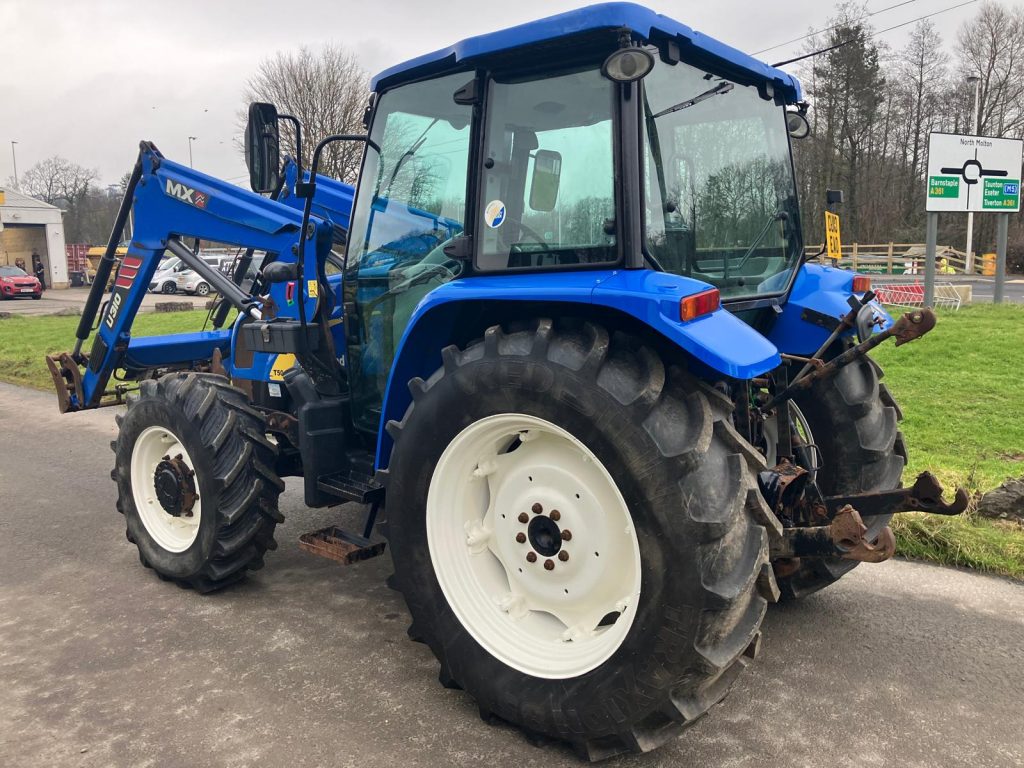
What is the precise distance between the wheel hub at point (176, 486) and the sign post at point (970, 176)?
11628 millimetres

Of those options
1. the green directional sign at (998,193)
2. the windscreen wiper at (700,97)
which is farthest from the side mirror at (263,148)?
the green directional sign at (998,193)

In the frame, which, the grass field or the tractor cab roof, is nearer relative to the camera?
the tractor cab roof

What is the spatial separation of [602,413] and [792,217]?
1986 millimetres

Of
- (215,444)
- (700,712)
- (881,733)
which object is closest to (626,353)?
(700,712)

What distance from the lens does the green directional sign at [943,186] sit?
12.6 metres

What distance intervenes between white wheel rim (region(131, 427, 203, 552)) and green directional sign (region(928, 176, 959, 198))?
12095mm

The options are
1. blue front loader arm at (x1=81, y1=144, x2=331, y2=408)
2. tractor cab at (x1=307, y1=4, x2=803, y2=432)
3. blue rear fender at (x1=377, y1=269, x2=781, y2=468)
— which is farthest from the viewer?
blue front loader arm at (x1=81, y1=144, x2=331, y2=408)

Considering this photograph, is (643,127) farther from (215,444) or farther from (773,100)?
(215,444)

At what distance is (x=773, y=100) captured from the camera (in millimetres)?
3758

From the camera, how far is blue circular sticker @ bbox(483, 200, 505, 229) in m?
3.12

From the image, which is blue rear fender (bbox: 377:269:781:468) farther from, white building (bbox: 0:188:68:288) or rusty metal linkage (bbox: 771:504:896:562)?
→ white building (bbox: 0:188:68:288)

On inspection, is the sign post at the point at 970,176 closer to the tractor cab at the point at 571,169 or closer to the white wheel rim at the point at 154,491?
the tractor cab at the point at 571,169

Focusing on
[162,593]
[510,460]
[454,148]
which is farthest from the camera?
[162,593]

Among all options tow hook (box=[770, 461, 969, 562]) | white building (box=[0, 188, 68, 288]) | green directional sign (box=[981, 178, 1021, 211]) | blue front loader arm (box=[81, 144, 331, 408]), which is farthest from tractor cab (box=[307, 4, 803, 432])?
white building (box=[0, 188, 68, 288])
